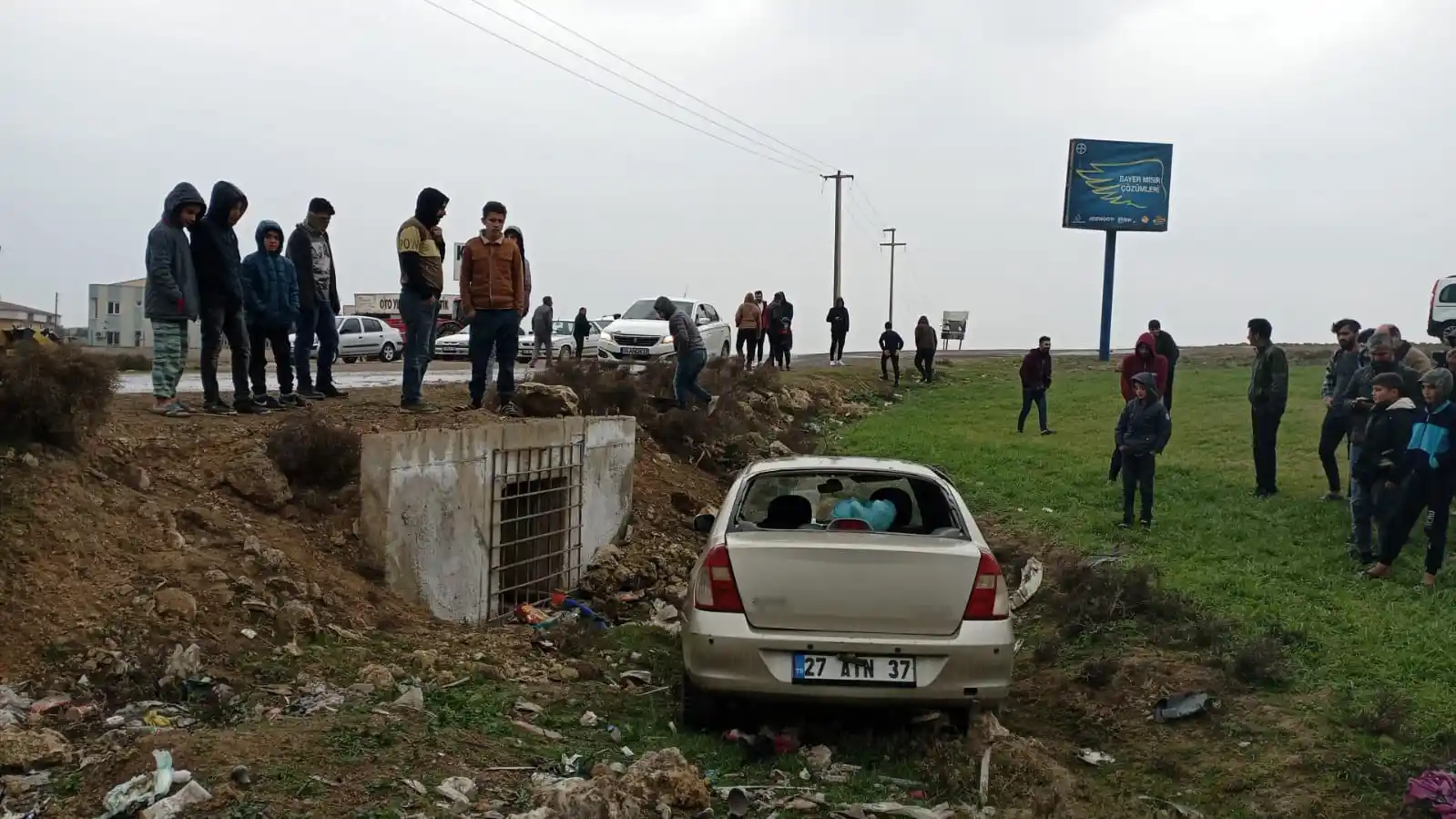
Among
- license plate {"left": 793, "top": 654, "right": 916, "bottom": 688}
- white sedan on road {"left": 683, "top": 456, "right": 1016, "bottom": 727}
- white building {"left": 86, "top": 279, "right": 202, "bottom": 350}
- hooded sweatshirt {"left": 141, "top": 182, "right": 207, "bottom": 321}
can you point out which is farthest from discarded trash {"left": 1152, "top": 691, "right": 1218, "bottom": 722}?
white building {"left": 86, "top": 279, "right": 202, "bottom": 350}

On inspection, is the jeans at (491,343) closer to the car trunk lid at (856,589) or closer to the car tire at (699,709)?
the car tire at (699,709)

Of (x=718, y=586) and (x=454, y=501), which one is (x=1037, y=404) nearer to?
(x=454, y=501)

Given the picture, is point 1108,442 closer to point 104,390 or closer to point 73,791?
point 104,390

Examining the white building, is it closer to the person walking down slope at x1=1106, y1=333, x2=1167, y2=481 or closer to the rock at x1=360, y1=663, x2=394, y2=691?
the person walking down slope at x1=1106, y1=333, x2=1167, y2=481

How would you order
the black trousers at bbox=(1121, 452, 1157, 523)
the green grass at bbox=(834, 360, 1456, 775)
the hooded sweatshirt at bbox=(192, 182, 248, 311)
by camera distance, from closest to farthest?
the green grass at bbox=(834, 360, 1456, 775), the hooded sweatshirt at bbox=(192, 182, 248, 311), the black trousers at bbox=(1121, 452, 1157, 523)

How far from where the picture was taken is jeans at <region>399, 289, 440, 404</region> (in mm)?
9766

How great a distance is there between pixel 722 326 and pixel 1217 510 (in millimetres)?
15400

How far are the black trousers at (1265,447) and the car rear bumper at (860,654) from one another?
311 inches

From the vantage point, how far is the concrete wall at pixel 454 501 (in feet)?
24.2

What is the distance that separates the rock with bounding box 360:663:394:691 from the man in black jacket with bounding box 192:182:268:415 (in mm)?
3607

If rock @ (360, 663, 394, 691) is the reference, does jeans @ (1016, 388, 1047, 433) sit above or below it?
above

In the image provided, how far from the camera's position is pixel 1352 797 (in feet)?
17.1

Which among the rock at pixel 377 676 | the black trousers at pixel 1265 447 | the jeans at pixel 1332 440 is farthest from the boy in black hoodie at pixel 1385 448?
the rock at pixel 377 676

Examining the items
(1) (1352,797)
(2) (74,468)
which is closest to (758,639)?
(1) (1352,797)
